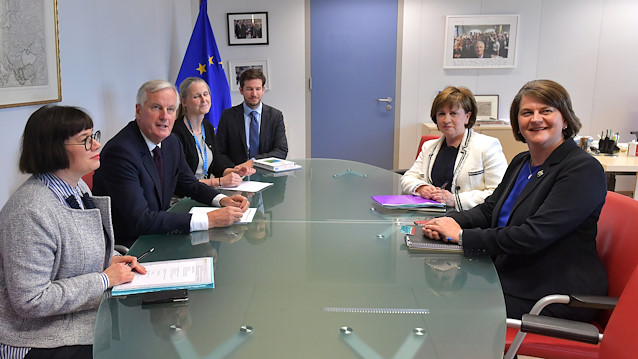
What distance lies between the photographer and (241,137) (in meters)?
3.84

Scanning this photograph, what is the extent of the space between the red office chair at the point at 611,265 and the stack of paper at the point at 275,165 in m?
1.94

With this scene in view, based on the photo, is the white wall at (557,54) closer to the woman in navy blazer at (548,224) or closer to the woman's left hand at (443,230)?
the woman in navy blazer at (548,224)

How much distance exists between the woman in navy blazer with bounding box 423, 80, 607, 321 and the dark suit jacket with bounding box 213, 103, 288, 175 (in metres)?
2.25

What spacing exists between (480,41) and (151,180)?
439cm

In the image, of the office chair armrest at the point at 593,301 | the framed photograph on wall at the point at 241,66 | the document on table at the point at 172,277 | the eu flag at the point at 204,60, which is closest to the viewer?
the document on table at the point at 172,277

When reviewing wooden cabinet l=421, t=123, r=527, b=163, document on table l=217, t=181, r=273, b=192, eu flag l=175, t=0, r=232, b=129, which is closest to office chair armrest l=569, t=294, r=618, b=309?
document on table l=217, t=181, r=273, b=192

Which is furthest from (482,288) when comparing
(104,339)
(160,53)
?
(160,53)

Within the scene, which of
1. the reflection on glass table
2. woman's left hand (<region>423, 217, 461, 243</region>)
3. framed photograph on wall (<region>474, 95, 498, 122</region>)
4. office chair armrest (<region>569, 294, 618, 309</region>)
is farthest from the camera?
framed photograph on wall (<region>474, 95, 498, 122</region>)

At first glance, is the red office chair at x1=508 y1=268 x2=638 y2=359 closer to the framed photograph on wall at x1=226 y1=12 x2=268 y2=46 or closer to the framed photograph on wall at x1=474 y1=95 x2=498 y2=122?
the framed photograph on wall at x1=474 y1=95 x2=498 y2=122

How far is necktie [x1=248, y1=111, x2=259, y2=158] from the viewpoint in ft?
12.7

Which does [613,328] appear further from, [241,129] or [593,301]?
[241,129]

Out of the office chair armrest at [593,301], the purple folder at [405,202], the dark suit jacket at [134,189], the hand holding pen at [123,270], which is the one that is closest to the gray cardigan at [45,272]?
the hand holding pen at [123,270]

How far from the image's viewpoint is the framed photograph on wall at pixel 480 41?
5.43 meters

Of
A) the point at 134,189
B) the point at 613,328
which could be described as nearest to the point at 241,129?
the point at 134,189
